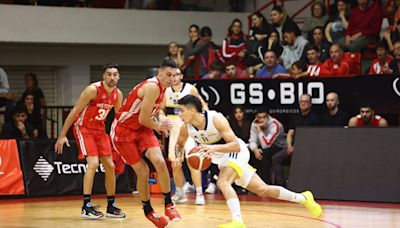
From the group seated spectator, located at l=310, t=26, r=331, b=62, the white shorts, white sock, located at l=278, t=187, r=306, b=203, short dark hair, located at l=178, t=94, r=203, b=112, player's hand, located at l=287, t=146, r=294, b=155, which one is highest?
seated spectator, located at l=310, t=26, r=331, b=62

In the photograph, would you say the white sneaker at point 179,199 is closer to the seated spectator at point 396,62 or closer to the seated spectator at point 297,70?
the seated spectator at point 297,70

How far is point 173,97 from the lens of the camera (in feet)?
46.8

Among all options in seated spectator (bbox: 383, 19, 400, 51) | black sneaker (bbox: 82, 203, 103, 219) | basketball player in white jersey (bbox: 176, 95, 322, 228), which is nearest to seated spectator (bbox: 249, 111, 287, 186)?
seated spectator (bbox: 383, 19, 400, 51)

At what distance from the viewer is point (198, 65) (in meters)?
18.4

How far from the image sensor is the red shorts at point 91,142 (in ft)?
39.5

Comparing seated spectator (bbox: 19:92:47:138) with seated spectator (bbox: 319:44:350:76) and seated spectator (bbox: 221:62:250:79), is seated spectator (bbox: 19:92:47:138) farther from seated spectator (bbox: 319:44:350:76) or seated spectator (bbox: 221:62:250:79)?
seated spectator (bbox: 319:44:350:76)

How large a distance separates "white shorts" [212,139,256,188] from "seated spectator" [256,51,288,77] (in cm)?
588

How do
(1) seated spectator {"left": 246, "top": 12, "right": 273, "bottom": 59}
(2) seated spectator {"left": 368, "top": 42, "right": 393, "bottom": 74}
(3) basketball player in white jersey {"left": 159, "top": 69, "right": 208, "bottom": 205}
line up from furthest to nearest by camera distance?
(1) seated spectator {"left": 246, "top": 12, "right": 273, "bottom": 59}, (2) seated spectator {"left": 368, "top": 42, "right": 393, "bottom": 74}, (3) basketball player in white jersey {"left": 159, "top": 69, "right": 208, "bottom": 205}

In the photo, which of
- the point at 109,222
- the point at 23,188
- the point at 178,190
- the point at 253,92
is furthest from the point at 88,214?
the point at 253,92

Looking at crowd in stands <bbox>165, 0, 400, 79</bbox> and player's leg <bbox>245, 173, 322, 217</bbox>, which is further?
crowd in stands <bbox>165, 0, 400, 79</bbox>

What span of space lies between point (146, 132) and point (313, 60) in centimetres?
601

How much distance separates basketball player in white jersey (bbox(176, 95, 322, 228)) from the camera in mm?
9969

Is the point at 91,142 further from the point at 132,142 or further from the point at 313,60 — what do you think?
the point at 313,60

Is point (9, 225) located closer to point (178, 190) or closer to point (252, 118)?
point (178, 190)
